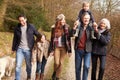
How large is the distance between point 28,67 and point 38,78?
0.91 meters

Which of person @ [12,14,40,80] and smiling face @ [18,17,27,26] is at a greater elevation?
smiling face @ [18,17,27,26]

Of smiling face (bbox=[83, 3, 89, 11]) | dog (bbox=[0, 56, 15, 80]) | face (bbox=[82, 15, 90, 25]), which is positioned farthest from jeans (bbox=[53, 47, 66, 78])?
dog (bbox=[0, 56, 15, 80])

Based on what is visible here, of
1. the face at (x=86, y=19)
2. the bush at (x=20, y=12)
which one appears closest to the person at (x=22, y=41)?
the face at (x=86, y=19)

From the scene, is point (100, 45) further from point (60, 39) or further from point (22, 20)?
point (22, 20)

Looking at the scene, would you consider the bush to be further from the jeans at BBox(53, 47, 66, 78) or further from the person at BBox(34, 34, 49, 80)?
the jeans at BBox(53, 47, 66, 78)

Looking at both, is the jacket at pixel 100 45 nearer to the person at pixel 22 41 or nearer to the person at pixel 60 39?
the person at pixel 60 39

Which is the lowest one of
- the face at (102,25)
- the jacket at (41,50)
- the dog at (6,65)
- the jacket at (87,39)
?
the dog at (6,65)

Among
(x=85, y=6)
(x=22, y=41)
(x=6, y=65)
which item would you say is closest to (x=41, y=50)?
(x=22, y=41)

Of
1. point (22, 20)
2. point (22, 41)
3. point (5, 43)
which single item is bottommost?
point (5, 43)

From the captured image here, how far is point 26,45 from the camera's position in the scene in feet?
31.5

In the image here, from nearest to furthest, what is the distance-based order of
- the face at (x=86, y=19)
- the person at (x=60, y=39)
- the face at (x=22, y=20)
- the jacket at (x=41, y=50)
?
the face at (x=86, y=19), the face at (x=22, y=20), the person at (x=60, y=39), the jacket at (x=41, y=50)

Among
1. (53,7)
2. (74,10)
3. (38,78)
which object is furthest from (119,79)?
(74,10)

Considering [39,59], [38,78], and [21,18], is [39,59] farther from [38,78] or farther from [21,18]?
[21,18]

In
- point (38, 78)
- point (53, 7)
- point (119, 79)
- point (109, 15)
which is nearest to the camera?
point (38, 78)
